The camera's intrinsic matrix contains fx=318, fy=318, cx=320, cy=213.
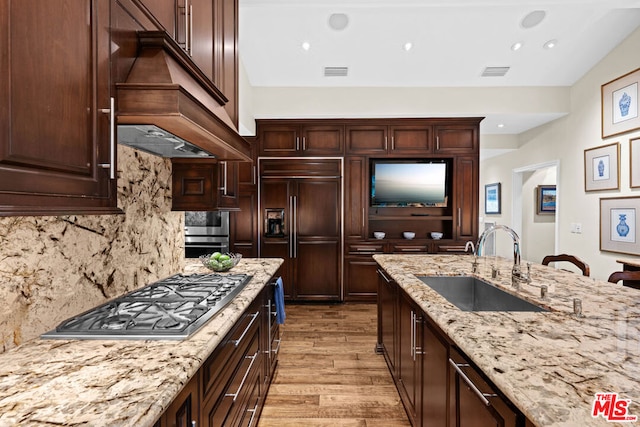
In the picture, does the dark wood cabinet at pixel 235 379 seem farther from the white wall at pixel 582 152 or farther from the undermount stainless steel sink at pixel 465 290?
the white wall at pixel 582 152

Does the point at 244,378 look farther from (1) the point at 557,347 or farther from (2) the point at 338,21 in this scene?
(2) the point at 338,21

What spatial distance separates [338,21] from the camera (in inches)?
141

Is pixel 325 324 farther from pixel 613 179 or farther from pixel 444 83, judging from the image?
pixel 613 179

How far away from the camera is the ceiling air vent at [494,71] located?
4.22 m

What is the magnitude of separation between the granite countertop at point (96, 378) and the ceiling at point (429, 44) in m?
3.16

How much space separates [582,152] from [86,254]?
5606 millimetres

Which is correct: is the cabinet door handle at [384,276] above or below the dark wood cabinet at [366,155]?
below

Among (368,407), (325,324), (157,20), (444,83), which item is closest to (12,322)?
(157,20)

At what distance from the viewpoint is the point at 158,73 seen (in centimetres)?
115

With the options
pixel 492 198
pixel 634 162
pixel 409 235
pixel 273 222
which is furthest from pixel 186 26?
pixel 492 198

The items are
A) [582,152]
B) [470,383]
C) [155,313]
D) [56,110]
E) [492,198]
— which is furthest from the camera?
[492,198]

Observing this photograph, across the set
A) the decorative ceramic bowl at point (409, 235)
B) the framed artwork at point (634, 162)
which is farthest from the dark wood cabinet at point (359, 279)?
the framed artwork at point (634, 162)

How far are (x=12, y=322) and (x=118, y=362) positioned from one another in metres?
0.43

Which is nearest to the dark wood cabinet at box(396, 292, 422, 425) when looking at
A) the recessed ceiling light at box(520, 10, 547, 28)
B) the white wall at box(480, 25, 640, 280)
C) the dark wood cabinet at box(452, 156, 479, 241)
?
the dark wood cabinet at box(452, 156, 479, 241)
